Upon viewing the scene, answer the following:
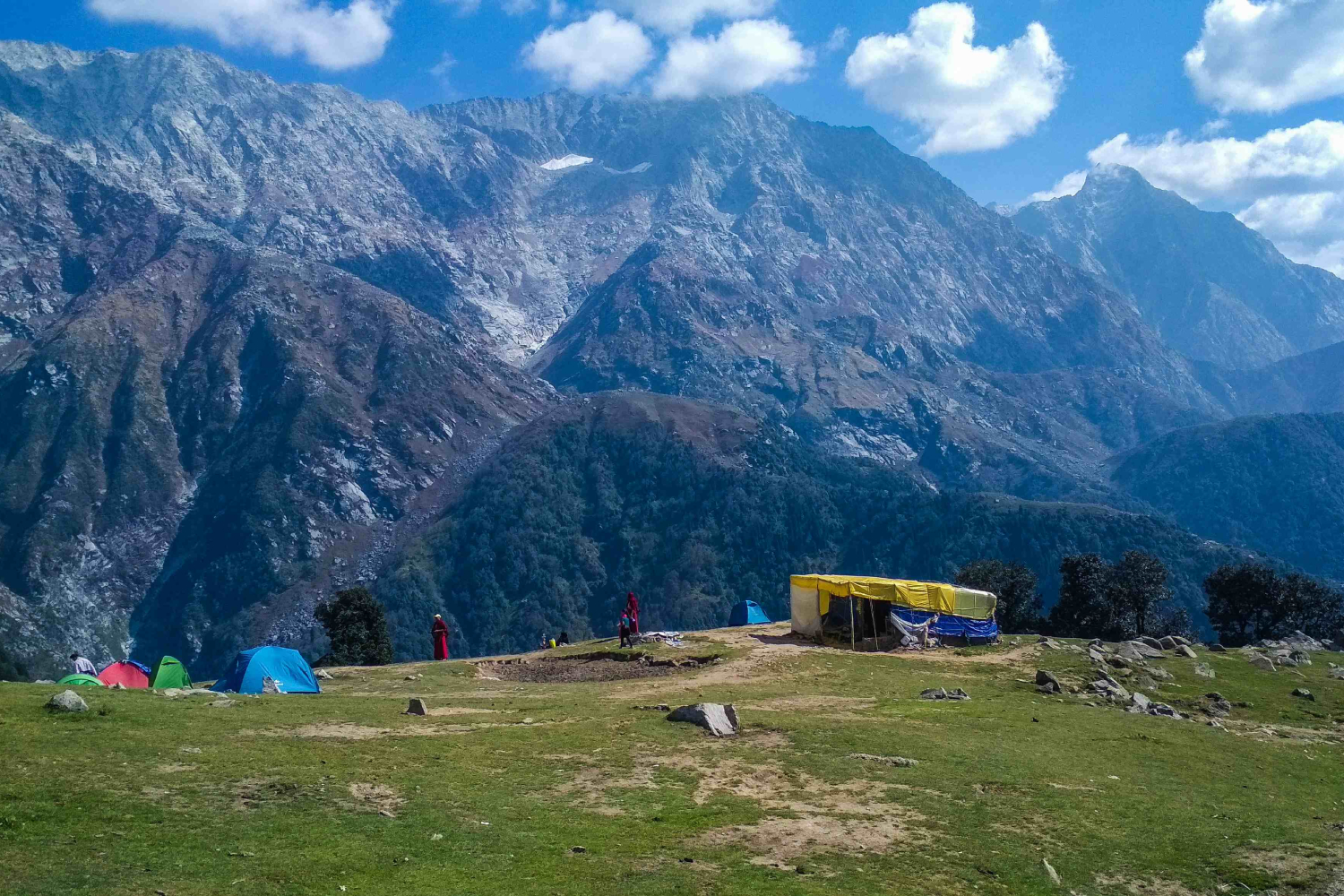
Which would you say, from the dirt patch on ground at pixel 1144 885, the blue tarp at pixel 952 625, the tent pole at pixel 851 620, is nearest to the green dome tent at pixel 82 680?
the tent pole at pixel 851 620

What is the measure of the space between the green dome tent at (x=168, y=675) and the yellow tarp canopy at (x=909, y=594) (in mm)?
32303

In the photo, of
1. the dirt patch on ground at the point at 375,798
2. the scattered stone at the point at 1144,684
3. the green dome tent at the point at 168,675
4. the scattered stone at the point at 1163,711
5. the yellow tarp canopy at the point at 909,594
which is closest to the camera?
the dirt patch on ground at the point at 375,798

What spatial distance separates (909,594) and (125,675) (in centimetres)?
4148

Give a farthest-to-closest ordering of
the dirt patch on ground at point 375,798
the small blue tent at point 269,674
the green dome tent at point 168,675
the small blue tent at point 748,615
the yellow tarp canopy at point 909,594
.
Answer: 1. the small blue tent at point 748,615
2. the yellow tarp canopy at point 909,594
3. the green dome tent at point 168,675
4. the small blue tent at point 269,674
5. the dirt patch on ground at point 375,798

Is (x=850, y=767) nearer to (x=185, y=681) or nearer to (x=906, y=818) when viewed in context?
(x=906, y=818)

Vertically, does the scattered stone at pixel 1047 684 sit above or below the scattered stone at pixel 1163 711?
above

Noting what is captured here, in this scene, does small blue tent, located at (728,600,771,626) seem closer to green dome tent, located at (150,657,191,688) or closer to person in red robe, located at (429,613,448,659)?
person in red robe, located at (429,613,448,659)

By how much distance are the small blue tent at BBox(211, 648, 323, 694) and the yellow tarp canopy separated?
2611 cm

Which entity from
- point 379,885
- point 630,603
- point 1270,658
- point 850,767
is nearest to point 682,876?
point 379,885

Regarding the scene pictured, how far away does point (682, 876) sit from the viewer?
18.0 metres

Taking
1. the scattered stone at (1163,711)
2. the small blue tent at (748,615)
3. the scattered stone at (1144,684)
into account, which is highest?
the small blue tent at (748,615)

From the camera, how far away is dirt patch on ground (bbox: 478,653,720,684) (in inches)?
1769

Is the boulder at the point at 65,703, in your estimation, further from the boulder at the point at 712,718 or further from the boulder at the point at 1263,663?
the boulder at the point at 1263,663

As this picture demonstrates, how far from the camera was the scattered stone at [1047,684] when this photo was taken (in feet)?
134
